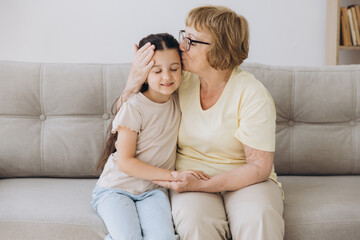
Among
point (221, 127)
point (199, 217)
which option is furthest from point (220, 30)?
point (199, 217)

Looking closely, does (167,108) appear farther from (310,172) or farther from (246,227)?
(310,172)

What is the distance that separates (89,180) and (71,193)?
0.22 meters

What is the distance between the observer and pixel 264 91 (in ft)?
5.31

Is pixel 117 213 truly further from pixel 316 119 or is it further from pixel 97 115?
pixel 316 119

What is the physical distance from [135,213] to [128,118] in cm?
35

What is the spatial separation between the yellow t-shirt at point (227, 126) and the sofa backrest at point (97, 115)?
421 mm

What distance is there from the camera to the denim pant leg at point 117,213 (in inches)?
55.1

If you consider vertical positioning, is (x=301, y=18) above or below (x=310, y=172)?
above

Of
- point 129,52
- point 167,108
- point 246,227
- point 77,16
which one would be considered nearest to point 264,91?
point 167,108

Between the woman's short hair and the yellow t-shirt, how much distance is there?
0.10 metres

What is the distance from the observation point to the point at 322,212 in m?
1.56

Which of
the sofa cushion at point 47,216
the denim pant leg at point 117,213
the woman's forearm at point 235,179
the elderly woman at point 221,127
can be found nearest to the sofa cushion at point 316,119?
the elderly woman at point 221,127

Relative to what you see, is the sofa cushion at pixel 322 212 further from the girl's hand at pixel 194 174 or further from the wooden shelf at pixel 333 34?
the wooden shelf at pixel 333 34

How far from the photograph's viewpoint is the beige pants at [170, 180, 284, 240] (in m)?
1.39
